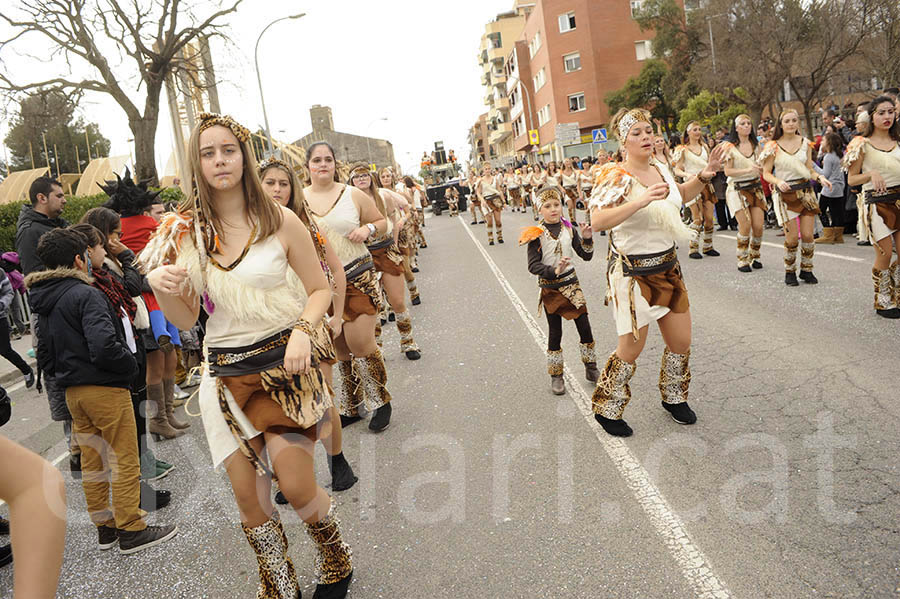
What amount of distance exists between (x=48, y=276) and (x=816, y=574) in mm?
4180

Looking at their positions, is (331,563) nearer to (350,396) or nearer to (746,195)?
(350,396)

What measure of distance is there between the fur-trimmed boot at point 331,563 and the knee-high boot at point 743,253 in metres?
8.10

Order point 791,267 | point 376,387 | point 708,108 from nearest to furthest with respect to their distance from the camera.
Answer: point 376,387 → point 791,267 → point 708,108

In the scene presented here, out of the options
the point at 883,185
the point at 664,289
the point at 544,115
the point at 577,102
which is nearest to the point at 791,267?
the point at 883,185

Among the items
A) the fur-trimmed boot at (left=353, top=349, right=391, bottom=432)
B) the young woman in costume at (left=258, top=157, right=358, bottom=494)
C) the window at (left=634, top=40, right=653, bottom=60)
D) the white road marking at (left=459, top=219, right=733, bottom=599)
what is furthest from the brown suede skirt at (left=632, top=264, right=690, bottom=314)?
the window at (left=634, top=40, right=653, bottom=60)

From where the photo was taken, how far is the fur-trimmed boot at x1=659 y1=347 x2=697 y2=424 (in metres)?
4.50

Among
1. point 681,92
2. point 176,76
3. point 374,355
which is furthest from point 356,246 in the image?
point 681,92

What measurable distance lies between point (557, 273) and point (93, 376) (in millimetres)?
3292

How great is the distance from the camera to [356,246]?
17.8 ft

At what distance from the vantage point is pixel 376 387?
17.3 ft

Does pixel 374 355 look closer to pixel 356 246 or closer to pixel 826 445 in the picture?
pixel 356 246

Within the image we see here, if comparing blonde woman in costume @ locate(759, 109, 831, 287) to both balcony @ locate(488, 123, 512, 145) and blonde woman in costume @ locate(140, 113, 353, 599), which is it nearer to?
blonde woman in costume @ locate(140, 113, 353, 599)

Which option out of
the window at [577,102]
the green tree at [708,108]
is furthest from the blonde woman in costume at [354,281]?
the window at [577,102]

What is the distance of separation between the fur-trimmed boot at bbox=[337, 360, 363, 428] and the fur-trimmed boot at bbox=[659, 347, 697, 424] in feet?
7.93
